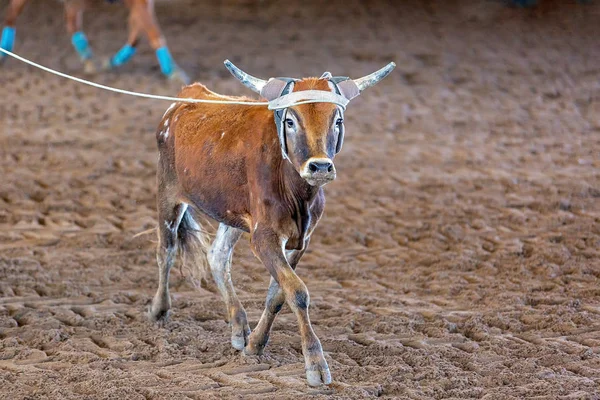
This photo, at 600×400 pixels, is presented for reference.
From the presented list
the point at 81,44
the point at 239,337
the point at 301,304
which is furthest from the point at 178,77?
the point at 301,304

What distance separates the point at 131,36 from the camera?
12.2m

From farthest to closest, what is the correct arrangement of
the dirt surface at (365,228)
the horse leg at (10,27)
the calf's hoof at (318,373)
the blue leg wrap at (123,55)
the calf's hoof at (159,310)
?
the horse leg at (10,27), the blue leg wrap at (123,55), the calf's hoof at (159,310), the dirt surface at (365,228), the calf's hoof at (318,373)

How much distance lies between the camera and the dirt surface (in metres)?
4.54

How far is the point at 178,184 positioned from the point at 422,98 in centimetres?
711

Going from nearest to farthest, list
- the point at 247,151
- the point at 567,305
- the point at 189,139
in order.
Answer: the point at 247,151 < the point at 189,139 < the point at 567,305

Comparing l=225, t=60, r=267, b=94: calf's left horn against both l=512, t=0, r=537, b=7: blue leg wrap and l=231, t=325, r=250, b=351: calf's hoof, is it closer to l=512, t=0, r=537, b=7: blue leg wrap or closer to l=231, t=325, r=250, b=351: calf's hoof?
l=231, t=325, r=250, b=351: calf's hoof

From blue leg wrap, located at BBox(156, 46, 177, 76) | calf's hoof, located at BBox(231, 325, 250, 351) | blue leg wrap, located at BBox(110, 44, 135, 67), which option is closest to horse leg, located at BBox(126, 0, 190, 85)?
blue leg wrap, located at BBox(156, 46, 177, 76)

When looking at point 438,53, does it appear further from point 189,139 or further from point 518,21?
point 189,139

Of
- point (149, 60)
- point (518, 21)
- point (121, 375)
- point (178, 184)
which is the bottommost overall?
point (121, 375)

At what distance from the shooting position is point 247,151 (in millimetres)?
4633

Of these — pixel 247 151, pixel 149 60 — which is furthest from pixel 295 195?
pixel 149 60

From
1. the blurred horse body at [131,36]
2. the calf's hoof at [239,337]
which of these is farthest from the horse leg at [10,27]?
the calf's hoof at [239,337]

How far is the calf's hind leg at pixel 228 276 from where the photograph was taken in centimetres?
489

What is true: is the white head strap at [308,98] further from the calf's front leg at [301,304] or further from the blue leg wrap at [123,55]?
the blue leg wrap at [123,55]
